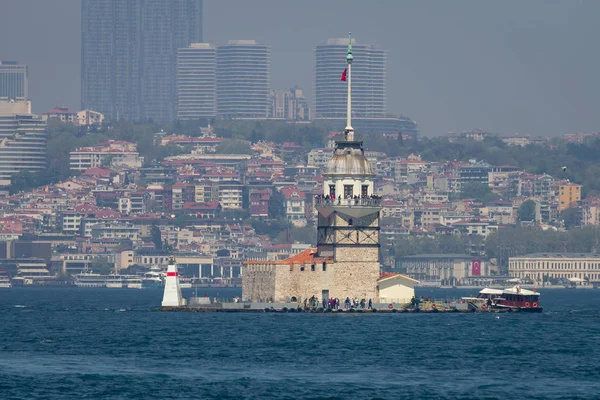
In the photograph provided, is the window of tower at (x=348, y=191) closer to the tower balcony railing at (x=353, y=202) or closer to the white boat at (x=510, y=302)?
the tower balcony railing at (x=353, y=202)

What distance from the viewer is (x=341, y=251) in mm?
100688

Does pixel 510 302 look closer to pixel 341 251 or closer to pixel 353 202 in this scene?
pixel 353 202

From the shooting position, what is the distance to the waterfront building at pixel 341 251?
100 m

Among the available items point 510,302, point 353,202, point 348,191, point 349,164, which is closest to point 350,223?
point 353,202

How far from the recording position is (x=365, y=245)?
3979 inches

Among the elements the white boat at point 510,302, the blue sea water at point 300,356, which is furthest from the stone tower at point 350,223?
the white boat at point 510,302

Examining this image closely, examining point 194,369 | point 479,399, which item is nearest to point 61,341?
point 194,369

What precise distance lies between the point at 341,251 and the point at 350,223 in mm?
1629

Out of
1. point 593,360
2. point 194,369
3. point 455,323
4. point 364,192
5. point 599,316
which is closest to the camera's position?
point 194,369

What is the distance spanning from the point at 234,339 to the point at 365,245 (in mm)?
18450

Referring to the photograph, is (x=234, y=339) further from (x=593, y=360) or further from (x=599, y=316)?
(x=599, y=316)

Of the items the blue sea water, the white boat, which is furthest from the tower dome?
the white boat

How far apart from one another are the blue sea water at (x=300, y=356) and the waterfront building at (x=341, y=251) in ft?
6.83

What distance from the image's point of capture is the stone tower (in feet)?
330
